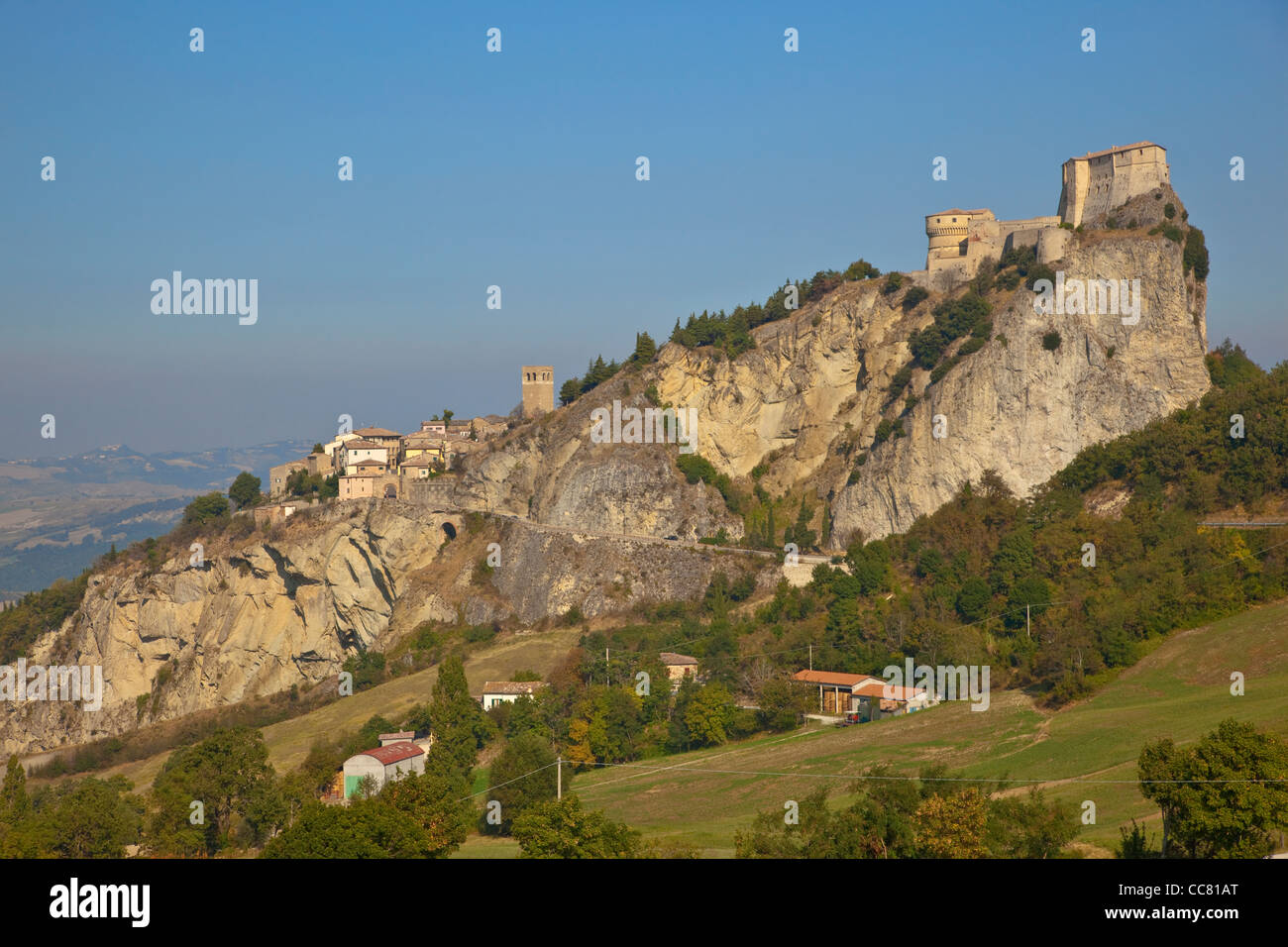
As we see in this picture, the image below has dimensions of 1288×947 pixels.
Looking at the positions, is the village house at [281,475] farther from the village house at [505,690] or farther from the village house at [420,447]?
the village house at [505,690]

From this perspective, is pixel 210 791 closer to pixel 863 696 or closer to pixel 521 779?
pixel 521 779

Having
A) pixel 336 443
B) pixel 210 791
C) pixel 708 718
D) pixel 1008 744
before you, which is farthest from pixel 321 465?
pixel 1008 744

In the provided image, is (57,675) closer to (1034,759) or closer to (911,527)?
(911,527)

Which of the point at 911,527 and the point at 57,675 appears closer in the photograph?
the point at 911,527

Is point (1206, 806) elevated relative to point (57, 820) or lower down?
elevated

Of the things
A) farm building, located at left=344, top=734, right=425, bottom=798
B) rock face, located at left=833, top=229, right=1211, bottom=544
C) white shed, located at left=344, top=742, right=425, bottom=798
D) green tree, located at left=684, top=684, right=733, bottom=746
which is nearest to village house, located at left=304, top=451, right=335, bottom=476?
rock face, located at left=833, top=229, right=1211, bottom=544
